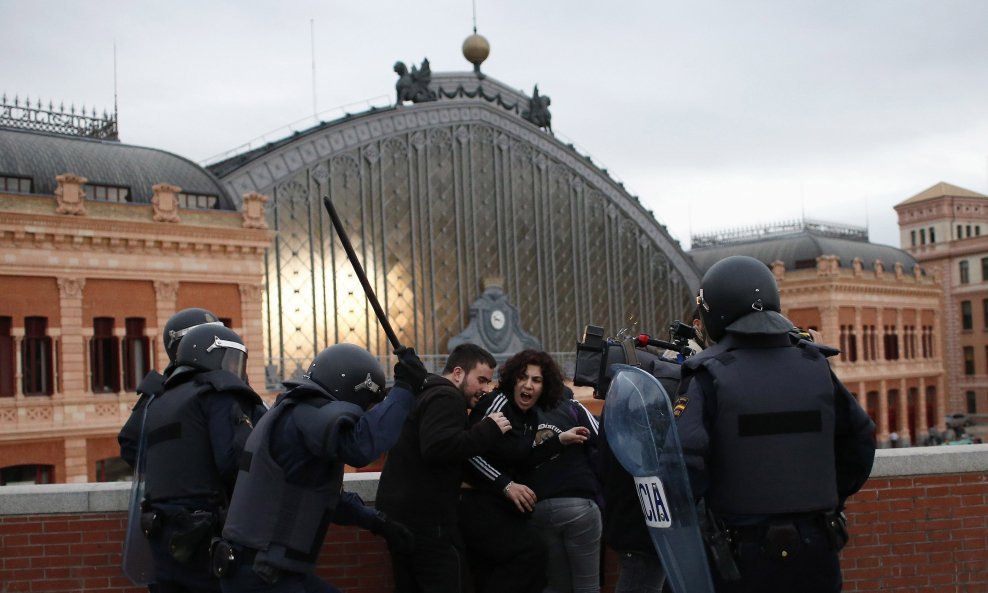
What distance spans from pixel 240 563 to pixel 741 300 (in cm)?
285

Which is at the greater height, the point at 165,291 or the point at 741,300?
the point at 165,291

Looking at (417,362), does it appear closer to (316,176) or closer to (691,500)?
(691,500)

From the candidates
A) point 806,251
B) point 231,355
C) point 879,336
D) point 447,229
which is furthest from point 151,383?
point 879,336

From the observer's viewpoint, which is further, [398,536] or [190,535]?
[398,536]

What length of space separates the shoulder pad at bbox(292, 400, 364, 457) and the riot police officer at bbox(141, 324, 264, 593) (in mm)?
633

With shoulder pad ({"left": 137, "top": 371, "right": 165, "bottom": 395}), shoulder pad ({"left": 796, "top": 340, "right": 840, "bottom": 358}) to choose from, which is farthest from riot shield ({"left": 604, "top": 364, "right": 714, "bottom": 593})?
shoulder pad ({"left": 137, "top": 371, "right": 165, "bottom": 395})

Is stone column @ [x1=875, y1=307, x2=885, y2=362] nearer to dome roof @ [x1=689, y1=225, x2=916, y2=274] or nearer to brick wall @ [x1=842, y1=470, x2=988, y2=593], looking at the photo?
dome roof @ [x1=689, y1=225, x2=916, y2=274]

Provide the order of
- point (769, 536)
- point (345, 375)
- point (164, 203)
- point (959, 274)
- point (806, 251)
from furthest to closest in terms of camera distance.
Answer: point (959, 274)
point (806, 251)
point (164, 203)
point (345, 375)
point (769, 536)

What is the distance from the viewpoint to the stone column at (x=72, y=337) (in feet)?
75.6

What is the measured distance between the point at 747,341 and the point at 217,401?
2936 millimetres

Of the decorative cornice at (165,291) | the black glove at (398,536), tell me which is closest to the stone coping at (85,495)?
the black glove at (398,536)

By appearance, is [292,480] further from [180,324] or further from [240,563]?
[180,324]

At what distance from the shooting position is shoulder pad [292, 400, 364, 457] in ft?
15.2

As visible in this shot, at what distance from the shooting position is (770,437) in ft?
14.0
